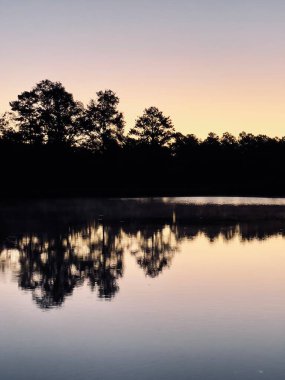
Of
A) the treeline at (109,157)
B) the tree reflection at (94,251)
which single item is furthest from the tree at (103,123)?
the tree reflection at (94,251)

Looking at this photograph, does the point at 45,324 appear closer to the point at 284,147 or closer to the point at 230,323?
the point at 230,323

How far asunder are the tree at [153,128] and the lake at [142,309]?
115886mm

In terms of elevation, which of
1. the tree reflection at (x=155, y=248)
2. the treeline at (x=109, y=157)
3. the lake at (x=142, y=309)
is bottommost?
the lake at (x=142, y=309)

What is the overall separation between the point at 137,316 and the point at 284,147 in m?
139

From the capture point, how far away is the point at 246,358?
412 inches

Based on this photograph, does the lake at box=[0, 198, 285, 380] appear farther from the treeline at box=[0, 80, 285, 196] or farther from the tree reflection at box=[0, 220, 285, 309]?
the treeline at box=[0, 80, 285, 196]

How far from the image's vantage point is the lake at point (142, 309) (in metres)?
10.1

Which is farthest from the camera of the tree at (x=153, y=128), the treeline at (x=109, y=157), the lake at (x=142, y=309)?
the tree at (x=153, y=128)

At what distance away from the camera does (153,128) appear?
14462 cm

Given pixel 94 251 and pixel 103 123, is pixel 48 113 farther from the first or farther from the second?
pixel 94 251

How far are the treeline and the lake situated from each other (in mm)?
68641

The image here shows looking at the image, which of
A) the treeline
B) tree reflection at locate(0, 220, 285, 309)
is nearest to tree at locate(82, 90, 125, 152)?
the treeline

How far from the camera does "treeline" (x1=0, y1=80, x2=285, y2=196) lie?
97.8 meters

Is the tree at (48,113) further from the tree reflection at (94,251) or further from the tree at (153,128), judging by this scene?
the tree reflection at (94,251)
